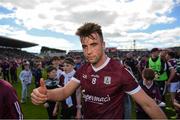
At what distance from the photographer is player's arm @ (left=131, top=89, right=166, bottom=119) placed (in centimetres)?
359

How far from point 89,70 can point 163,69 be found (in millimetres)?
8218

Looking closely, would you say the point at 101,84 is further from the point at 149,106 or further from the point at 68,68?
the point at 68,68

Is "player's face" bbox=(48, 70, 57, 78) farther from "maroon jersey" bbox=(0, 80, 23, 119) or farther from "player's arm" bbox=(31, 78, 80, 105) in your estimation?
"maroon jersey" bbox=(0, 80, 23, 119)

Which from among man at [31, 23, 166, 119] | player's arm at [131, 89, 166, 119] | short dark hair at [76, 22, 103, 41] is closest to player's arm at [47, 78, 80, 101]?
man at [31, 23, 166, 119]

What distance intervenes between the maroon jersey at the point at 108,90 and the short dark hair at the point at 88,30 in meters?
0.40

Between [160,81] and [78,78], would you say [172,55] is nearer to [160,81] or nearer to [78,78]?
[160,81]

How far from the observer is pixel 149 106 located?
11.9 ft

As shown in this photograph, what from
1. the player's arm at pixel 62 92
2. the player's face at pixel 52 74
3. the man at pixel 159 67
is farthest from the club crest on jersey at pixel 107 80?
the man at pixel 159 67

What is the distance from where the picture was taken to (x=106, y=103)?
3838mm

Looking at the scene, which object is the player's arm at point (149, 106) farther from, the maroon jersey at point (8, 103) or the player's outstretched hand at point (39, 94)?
the maroon jersey at point (8, 103)

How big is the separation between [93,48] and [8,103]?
115cm

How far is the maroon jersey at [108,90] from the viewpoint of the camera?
3.79 meters

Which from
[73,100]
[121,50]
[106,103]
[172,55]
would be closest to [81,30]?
[106,103]

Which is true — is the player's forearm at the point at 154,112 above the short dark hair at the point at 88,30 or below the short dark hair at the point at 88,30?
below
